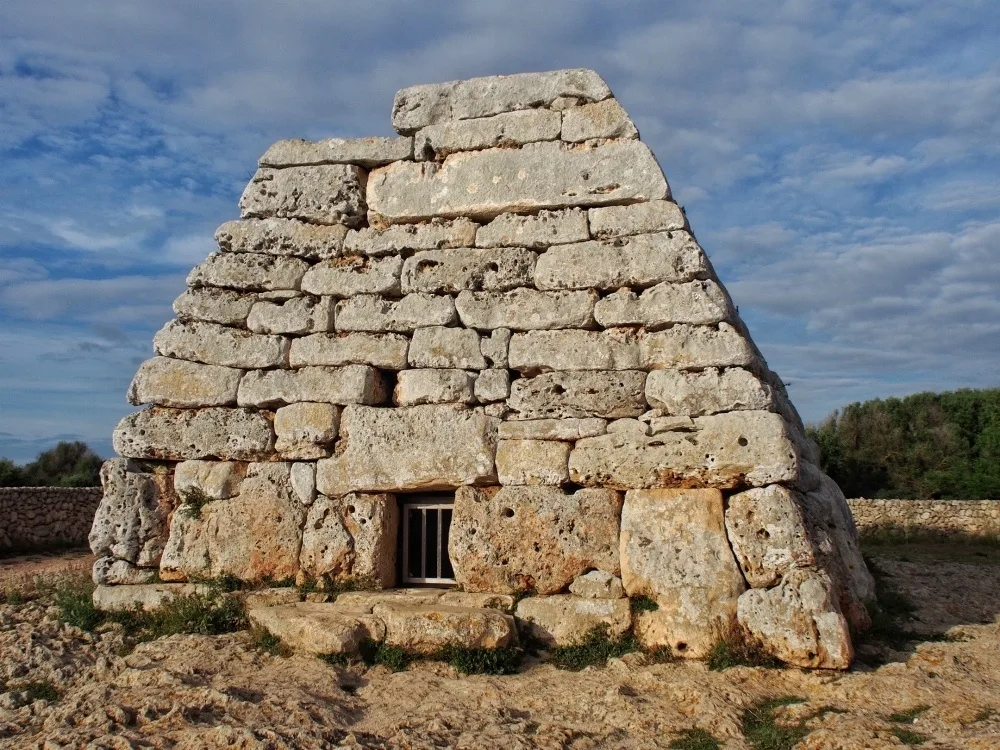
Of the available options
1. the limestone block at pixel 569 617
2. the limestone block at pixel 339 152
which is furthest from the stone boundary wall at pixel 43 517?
the limestone block at pixel 569 617

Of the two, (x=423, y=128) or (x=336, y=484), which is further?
(x=423, y=128)

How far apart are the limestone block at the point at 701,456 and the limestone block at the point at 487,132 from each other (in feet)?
8.59

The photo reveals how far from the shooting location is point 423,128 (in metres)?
6.93

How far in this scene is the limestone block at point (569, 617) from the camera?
5359mm

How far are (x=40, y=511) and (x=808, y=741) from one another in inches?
615

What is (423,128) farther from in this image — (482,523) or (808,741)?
(808,741)

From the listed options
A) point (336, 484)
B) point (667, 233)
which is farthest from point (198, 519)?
point (667, 233)

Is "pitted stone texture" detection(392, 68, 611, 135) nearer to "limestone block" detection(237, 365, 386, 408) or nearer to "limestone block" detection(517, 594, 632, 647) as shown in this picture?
"limestone block" detection(237, 365, 386, 408)

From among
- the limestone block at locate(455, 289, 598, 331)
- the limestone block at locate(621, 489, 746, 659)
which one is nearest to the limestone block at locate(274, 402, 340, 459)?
the limestone block at locate(455, 289, 598, 331)

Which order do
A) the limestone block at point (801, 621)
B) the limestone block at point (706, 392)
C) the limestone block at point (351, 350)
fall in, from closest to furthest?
Answer: the limestone block at point (801, 621)
the limestone block at point (706, 392)
the limestone block at point (351, 350)

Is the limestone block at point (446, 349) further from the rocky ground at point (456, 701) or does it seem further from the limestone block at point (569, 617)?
the rocky ground at point (456, 701)

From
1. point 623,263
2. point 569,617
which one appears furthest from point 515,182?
point 569,617

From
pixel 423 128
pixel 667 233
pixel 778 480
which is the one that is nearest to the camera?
pixel 778 480

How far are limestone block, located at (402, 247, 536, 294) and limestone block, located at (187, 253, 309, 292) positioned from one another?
991 mm
